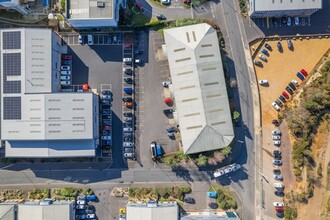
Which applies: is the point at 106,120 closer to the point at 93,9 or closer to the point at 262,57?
the point at 93,9

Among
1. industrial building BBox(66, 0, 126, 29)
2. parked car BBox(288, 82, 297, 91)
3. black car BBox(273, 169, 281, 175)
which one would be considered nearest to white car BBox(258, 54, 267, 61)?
parked car BBox(288, 82, 297, 91)

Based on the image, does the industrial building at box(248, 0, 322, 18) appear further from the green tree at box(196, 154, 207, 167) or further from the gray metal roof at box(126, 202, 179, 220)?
the gray metal roof at box(126, 202, 179, 220)

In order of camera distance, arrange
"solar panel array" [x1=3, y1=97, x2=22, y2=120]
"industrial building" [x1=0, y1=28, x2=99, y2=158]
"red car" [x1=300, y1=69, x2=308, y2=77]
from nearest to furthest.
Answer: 1. "industrial building" [x1=0, y1=28, x2=99, y2=158]
2. "solar panel array" [x1=3, y1=97, x2=22, y2=120]
3. "red car" [x1=300, y1=69, x2=308, y2=77]

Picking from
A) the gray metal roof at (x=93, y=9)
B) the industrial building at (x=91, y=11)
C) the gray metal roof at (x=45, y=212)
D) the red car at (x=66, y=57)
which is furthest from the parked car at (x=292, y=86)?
the gray metal roof at (x=45, y=212)

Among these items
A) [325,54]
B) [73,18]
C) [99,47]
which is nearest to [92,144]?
[99,47]

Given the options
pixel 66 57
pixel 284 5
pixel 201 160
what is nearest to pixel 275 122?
pixel 201 160

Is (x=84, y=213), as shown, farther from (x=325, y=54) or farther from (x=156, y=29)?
(x=325, y=54)

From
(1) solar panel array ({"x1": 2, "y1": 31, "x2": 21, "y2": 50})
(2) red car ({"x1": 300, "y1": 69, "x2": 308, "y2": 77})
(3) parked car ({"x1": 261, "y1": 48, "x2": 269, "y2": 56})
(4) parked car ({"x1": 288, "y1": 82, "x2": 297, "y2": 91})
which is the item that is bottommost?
(4) parked car ({"x1": 288, "y1": 82, "x2": 297, "y2": 91})
